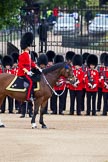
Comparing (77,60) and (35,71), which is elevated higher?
(77,60)

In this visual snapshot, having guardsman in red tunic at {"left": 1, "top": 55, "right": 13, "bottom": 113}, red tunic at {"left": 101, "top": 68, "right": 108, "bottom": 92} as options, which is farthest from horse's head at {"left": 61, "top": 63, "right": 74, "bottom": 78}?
guardsman in red tunic at {"left": 1, "top": 55, "right": 13, "bottom": 113}

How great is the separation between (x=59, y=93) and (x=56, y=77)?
270cm

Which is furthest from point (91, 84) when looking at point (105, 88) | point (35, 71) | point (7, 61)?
point (35, 71)

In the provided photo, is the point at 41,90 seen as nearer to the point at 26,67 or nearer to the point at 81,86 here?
the point at 26,67

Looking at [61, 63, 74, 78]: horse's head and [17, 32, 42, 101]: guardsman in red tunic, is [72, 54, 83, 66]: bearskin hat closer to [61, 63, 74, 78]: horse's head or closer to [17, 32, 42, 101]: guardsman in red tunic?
[61, 63, 74, 78]: horse's head

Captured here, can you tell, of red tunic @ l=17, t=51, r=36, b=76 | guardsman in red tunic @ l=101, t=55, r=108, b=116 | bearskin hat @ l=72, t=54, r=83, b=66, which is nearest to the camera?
red tunic @ l=17, t=51, r=36, b=76

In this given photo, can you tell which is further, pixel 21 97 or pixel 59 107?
pixel 59 107

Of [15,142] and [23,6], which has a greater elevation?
[23,6]

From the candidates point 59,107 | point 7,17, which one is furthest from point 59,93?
point 7,17

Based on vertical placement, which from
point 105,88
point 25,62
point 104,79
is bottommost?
point 105,88

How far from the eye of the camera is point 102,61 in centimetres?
2259

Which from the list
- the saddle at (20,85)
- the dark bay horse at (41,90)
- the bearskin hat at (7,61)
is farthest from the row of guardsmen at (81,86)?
the saddle at (20,85)

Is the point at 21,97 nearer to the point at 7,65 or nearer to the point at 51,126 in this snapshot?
the point at 51,126

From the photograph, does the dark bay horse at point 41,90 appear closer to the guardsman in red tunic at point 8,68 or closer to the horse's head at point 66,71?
the horse's head at point 66,71
